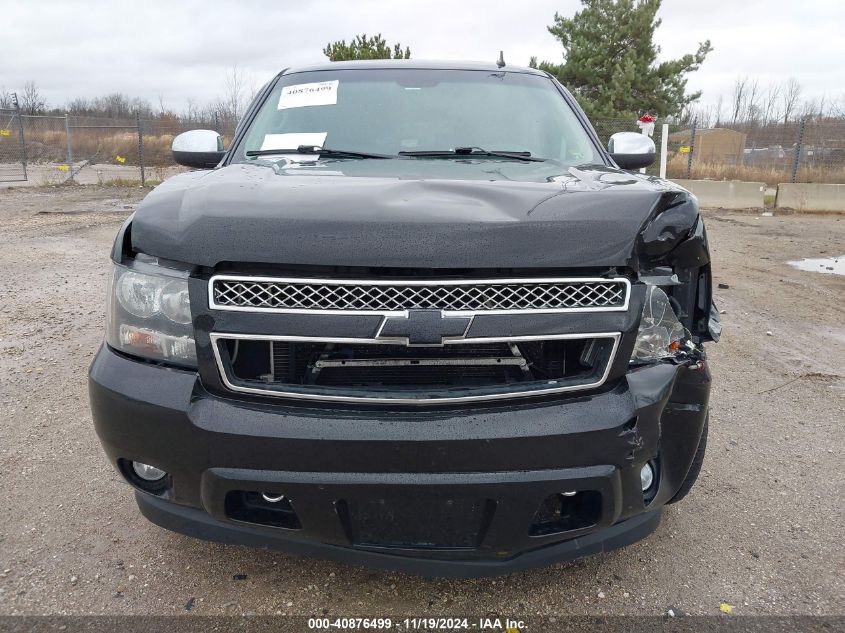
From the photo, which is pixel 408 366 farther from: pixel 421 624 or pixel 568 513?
pixel 421 624

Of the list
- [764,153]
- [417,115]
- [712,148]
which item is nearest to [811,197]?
[764,153]

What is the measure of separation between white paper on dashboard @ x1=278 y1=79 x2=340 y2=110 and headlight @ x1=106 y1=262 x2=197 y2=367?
1.49m

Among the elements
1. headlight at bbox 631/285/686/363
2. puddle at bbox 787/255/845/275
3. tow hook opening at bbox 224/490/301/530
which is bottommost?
puddle at bbox 787/255/845/275

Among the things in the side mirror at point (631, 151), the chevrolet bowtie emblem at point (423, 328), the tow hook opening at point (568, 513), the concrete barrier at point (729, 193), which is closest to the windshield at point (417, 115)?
the side mirror at point (631, 151)

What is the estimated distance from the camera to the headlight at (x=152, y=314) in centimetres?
166

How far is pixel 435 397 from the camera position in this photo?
1.60 m

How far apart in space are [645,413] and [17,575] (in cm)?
200

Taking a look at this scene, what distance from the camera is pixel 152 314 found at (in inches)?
66.9

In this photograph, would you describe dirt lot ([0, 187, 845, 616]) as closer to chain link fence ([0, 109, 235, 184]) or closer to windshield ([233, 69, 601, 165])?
windshield ([233, 69, 601, 165])

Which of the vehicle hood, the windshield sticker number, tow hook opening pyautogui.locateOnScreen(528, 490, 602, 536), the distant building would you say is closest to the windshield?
the windshield sticker number

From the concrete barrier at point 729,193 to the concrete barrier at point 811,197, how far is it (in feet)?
1.56

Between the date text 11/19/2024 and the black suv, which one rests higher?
the black suv

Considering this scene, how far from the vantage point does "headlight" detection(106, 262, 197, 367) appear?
1658 millimetres

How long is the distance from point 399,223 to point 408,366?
15.8 inches
